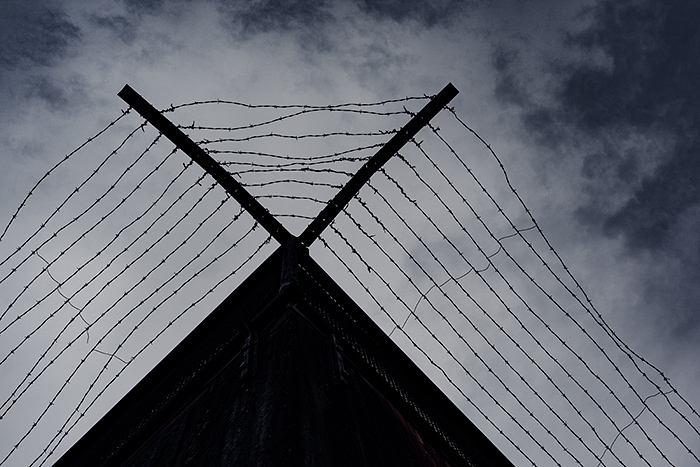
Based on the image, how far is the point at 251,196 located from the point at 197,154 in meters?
0.62

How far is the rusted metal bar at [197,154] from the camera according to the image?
4.45 m

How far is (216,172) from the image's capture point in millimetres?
4453

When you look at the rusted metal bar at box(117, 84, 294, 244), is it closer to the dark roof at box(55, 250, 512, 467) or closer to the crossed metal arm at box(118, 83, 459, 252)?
the crossed metal arm at box(118, 83, 459, 252)

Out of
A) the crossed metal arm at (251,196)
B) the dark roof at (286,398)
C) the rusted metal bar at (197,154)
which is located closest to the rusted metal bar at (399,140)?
the crossed metal arm at (251,196)

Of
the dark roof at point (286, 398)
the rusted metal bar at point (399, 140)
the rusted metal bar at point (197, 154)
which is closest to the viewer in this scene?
the dark roof at point (286, 398)

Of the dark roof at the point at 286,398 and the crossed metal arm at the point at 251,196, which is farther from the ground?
the crossed metal arm at the point at 251,196

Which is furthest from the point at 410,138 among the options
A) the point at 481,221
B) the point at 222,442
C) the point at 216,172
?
the point at 222,442

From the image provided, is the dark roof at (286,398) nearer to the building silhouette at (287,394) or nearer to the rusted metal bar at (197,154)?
the building silhouette at (287,394)

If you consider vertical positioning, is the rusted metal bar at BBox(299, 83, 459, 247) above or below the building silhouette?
A: above

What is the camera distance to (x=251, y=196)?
453cm

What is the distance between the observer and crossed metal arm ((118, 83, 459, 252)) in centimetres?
446

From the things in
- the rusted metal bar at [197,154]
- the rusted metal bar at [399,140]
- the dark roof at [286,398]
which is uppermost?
the rusted metal bar at [399,140]

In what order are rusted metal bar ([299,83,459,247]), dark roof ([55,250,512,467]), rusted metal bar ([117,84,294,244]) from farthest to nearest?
1. rusted metal bar ([299,83,459,247])
2. rusted metal bar ([117,84,294,244])
3. dark roof ([55,250,512,467])

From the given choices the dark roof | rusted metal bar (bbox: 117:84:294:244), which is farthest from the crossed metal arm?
the dark roof
